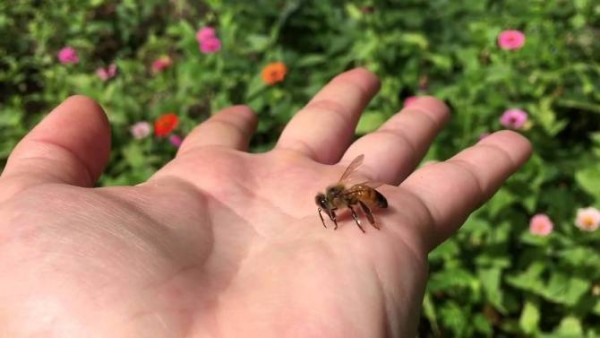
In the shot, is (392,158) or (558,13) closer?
(392,158)

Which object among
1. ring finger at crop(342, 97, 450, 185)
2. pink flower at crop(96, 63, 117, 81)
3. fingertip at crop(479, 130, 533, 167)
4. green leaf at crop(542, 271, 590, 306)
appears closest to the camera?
ring finger at crop(342, 97, 450, 185)

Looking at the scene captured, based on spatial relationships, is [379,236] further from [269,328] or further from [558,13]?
[558,13]

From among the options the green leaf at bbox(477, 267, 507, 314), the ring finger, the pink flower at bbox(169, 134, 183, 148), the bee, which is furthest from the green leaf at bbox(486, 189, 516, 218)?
the pink flower at bbox(169, 134, 183, 148)

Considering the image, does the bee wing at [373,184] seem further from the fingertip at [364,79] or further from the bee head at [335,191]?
the fingertip at [364,79]

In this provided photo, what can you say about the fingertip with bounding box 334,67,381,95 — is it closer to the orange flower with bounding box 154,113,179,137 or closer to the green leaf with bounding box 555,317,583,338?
the orange flower with bounding box 154,113,179,137

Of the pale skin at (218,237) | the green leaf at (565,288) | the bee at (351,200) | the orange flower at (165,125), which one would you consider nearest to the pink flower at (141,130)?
the orange flower at (165,125)

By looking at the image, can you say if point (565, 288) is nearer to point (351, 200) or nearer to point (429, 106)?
point (429, 106)

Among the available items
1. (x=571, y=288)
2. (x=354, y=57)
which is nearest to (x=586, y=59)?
(x=354, y=57)
